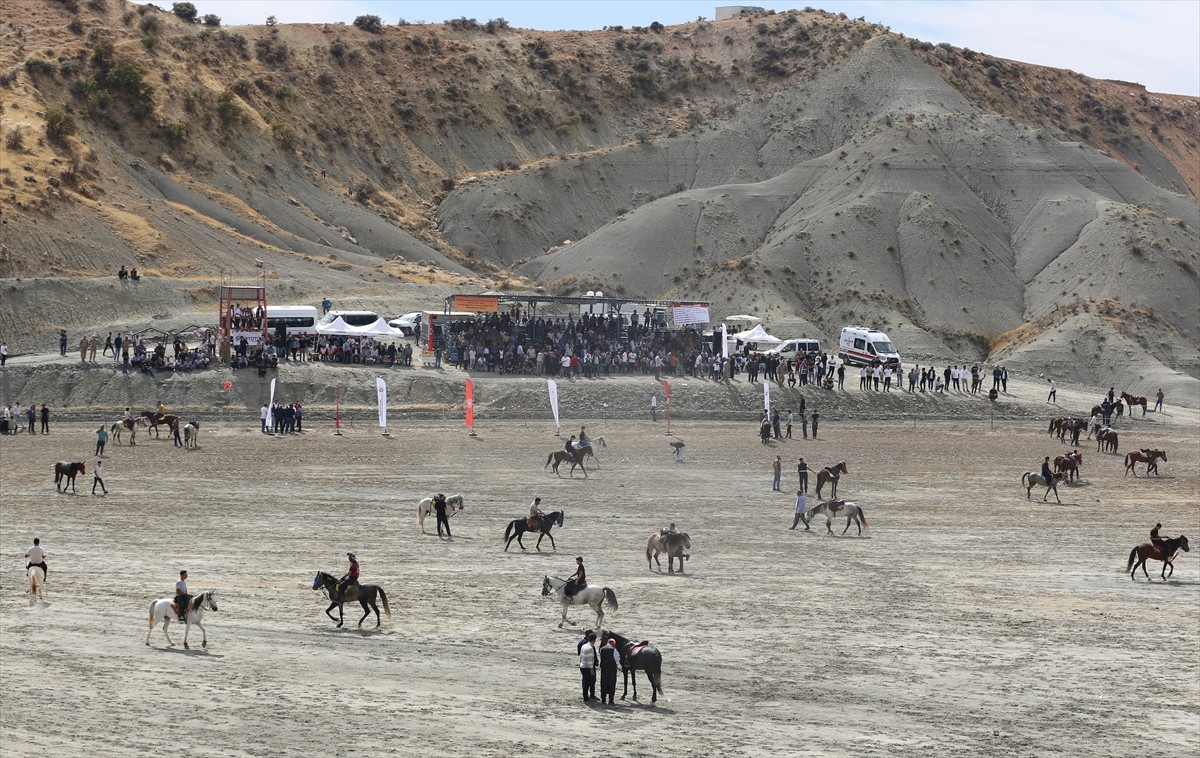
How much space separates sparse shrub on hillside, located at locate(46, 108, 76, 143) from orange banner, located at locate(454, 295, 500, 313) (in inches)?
1281

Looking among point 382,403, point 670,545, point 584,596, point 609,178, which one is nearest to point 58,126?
point 382,403

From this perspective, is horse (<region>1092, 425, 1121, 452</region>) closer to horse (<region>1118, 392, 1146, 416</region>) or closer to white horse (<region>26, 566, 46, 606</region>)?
horse (<region>1118, 392, 1146, 416</region>)

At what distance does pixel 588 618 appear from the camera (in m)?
24.7

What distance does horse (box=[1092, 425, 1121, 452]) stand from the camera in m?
49.6

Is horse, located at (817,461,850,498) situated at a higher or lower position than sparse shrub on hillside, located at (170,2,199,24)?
lower

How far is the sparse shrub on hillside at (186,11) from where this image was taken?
103 metres

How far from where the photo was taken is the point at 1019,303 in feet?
273

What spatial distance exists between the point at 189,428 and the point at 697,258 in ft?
159

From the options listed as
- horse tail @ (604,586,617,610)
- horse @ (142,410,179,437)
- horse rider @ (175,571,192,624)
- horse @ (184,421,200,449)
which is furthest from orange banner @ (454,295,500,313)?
horse rider @ (175,571,192,624)

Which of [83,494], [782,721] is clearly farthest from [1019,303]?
[782,721]

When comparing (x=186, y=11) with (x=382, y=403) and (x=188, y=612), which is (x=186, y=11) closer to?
(x=382, y=403)

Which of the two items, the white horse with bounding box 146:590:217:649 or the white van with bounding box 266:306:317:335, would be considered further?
the white van with bounding box 266:306:317:335

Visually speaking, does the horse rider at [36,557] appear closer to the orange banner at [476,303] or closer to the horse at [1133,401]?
the orange banner at [476,303]

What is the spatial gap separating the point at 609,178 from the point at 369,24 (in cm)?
2368
